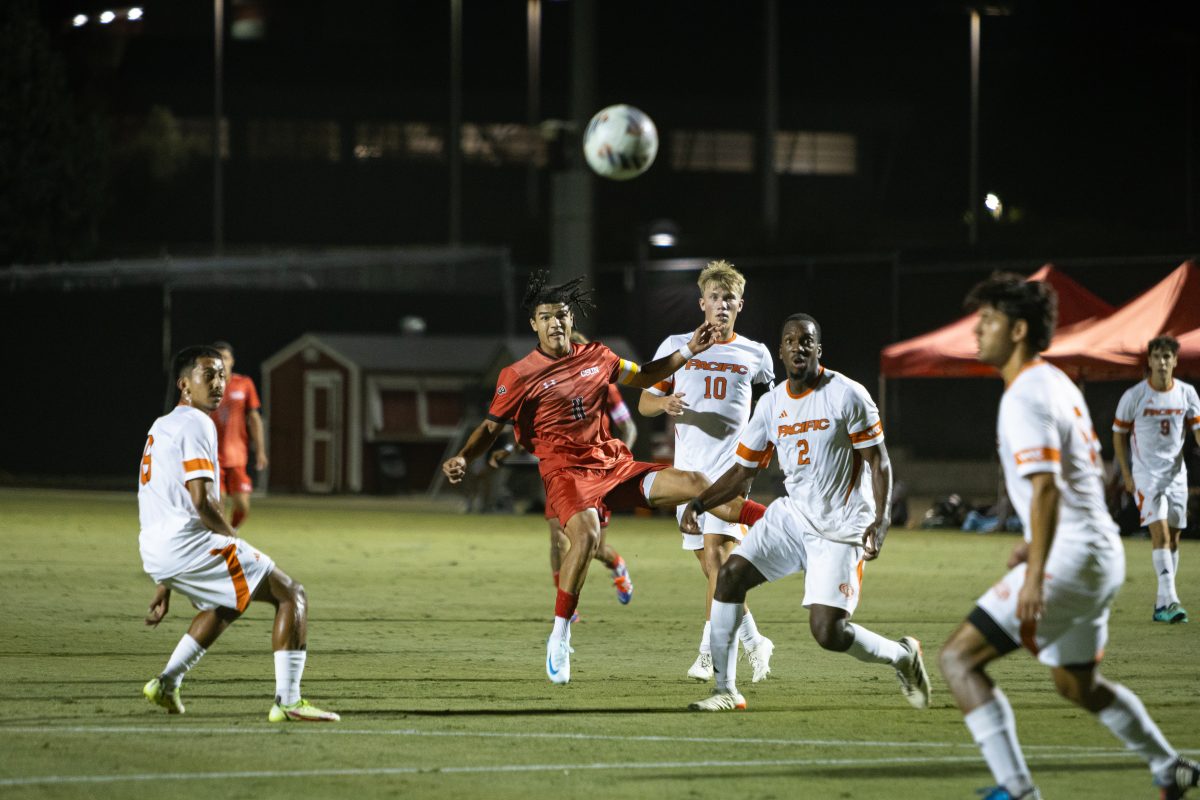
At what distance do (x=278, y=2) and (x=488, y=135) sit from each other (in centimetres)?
801

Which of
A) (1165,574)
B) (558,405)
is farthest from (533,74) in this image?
(558,405)

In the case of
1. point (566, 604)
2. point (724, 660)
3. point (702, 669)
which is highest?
point (566, 604)

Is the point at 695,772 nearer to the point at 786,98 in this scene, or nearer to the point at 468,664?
the point at 468,664

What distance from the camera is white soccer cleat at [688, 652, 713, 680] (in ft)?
33.6

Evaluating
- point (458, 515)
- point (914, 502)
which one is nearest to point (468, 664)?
point (458, 515)

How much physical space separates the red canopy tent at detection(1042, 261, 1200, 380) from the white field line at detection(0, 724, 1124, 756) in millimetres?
14473

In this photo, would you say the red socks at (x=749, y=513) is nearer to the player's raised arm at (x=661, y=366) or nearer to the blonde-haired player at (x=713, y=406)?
the blonde-haired player at (x=713, y=406)

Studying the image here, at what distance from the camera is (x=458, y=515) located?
2708 cm

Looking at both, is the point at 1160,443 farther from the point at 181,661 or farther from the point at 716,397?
the point at 181,661

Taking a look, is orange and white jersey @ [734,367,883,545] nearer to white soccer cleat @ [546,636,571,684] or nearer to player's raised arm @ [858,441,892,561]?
player's raised arm @ [858,441,892,561]

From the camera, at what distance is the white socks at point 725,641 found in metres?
8.93

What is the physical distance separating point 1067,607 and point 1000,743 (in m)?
0.55

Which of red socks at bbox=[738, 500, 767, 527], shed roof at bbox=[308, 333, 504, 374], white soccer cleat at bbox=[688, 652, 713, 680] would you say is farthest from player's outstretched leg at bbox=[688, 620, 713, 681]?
shed roof at bbox=[308, 333, 504, 374]

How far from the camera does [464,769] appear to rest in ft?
24.3
